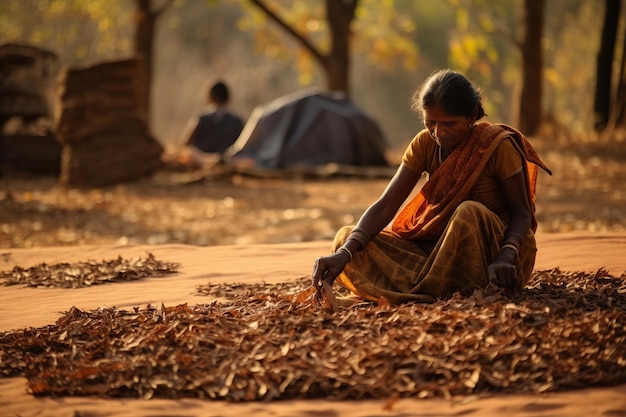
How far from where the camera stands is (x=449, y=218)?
4.36m

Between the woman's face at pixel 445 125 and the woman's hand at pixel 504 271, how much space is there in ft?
1.98

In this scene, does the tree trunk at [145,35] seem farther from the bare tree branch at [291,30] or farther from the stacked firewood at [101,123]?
the stacked firewood at [101,123]

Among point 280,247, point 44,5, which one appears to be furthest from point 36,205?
point 44,5

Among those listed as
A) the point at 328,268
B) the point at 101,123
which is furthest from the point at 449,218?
the point at 101,123

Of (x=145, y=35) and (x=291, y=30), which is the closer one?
(x=291, y=30)

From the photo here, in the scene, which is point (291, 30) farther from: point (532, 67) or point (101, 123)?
point (101, 123)

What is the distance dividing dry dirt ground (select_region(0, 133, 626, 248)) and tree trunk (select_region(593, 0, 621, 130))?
1563 mm

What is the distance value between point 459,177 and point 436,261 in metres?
0.43

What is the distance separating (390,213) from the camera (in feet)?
14.8

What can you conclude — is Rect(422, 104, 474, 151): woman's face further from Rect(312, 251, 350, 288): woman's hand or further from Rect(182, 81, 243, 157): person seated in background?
Rect(182, 81, 243, 157): person seated in background

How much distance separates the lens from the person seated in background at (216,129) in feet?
47.2

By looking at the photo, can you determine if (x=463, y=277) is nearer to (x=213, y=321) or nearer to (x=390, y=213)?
(x=390, y=213)

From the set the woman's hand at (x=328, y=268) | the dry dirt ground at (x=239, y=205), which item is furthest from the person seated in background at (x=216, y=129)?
the woman's hand at (x=328, y=268)

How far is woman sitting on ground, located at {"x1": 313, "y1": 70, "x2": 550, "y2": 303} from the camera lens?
4.15 meters
